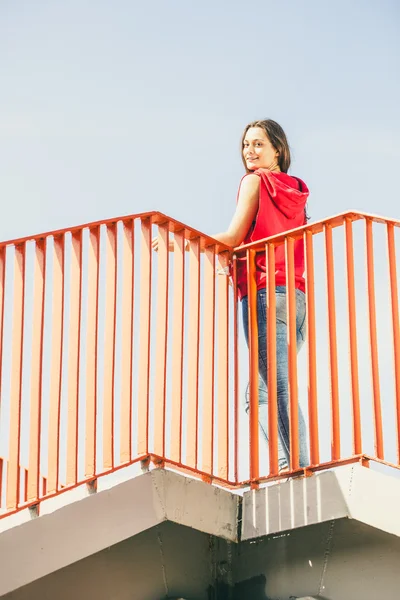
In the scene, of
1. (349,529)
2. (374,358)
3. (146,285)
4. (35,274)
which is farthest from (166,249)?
(349,529)

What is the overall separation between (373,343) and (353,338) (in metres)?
0.11

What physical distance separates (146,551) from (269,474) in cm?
72

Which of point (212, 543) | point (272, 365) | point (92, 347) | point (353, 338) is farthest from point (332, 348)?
point (212, 543)

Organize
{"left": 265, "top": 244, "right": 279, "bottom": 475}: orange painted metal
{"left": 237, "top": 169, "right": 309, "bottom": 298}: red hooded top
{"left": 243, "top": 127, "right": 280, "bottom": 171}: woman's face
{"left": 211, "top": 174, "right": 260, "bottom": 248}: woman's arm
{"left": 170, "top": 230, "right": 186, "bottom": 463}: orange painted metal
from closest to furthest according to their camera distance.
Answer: {"left": 170, "top": 230, "right": 186, "bottom": 463}: orange painted metal < {"left": 265, "top": 244, "right": 279, "bottom": 475}: orange painted metal < {"left": 237, "top": 169, "right": 309, "bottom": 298}: red hooded top < {"left": 211, "top": 174, "right": 260, "bottom": 248}: woman's arm < {"left": 243, "top": 127, "right": 280, "bottom": 171}: woman's face

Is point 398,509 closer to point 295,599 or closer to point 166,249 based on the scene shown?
point 295,599

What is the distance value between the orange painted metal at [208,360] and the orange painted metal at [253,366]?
0.65 ft

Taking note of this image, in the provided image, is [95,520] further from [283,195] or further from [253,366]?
[283,195]

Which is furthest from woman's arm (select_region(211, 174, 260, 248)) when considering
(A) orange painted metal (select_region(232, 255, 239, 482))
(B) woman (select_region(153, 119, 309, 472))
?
(A) orange painted metal (select_region(232, 255, 239, 482))

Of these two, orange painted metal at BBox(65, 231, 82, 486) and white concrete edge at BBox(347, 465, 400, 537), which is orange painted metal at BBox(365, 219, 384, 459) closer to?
white concrete edge at BBox(347, 465, 400, 537)

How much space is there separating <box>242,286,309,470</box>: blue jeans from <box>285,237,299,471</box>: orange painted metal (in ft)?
0.37

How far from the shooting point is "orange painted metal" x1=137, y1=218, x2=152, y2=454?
6.02m

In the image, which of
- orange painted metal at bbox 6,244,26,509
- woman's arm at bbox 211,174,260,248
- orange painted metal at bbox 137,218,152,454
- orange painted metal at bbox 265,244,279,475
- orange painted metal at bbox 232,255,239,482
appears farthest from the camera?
woman's arm at bbox 211,174,260,248

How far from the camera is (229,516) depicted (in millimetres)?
6336

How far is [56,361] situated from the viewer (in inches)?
239
